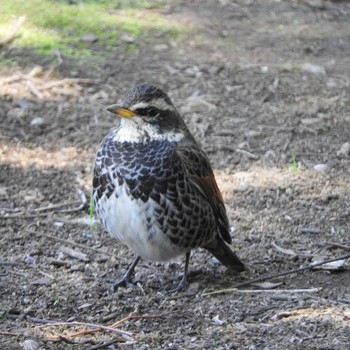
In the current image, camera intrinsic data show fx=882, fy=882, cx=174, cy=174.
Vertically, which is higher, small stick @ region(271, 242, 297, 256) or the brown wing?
the brown wing

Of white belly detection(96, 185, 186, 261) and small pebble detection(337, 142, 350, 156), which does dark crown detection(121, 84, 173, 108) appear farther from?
small pebble detection(337, 142, 350, 156)

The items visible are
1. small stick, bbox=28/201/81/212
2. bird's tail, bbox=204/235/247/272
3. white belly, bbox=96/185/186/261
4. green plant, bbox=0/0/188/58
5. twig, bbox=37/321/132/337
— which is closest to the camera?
twig, bbox=37/321/132/337

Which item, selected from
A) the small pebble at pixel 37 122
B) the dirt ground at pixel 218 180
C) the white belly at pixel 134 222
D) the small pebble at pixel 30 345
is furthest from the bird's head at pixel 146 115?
the small pebble at pixel 37 122

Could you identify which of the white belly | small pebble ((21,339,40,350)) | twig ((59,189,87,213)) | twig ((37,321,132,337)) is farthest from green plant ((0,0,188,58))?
small pebble ((21,339,40,350))

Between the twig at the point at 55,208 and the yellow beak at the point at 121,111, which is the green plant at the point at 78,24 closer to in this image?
the twig at the point at 55,208

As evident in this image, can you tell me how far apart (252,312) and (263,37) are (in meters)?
6.57

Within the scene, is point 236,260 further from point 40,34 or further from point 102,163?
point 40,34

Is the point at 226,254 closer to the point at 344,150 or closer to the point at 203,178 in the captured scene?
the point at 203,178

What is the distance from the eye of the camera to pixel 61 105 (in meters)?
8.88

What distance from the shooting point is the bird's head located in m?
5.49

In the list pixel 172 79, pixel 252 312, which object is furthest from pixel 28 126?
pixel 252 312

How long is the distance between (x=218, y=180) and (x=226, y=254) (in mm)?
1499

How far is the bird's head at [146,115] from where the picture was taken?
18.0 feet

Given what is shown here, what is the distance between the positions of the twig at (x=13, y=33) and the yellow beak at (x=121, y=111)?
4920mm
